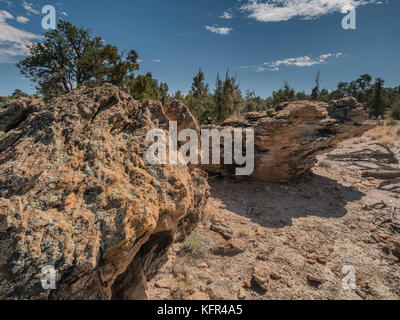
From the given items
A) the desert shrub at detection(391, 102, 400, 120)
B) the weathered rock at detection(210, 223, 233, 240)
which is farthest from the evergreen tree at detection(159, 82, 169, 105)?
the desert shrub at detection(391, 102, 400, 120)

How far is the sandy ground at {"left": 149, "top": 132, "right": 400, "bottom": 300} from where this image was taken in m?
3.53

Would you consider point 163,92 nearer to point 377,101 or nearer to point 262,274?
point 262,274

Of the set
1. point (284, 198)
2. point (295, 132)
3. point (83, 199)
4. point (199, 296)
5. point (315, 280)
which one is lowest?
point (315, 280)

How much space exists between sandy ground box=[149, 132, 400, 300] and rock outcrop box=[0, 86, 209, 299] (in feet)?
3.24

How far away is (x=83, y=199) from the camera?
2.22 m

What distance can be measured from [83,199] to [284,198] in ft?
22.7

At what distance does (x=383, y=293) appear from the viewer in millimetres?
3596

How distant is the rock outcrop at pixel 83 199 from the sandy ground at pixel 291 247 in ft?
3.24

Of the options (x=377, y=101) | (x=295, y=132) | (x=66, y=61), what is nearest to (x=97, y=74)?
(x=66, y=61)

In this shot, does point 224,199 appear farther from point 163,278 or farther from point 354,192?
point 354,192

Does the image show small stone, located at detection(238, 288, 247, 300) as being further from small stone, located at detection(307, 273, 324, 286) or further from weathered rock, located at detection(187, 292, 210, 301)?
small stone, located at detection(307, 273, 324, 286)
